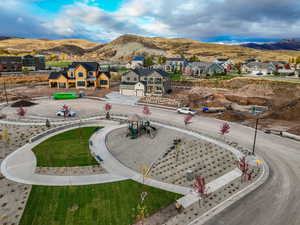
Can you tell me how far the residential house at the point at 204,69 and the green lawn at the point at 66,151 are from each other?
2987 inches

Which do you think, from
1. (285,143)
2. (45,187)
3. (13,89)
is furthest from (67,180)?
(13,89)

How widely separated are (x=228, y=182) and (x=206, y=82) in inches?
2429

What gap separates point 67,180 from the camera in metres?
21.1

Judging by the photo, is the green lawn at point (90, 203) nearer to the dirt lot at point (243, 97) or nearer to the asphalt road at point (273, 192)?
the asphalt road at point (273, 192)

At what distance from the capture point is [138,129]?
109 ft

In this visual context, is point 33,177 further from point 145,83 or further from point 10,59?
point 10,59

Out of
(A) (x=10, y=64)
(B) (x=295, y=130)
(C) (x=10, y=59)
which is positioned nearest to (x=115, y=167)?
(B) (x=295, y=130)

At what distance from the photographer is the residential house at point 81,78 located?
71.4 m

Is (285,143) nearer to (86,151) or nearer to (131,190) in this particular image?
(131,190)

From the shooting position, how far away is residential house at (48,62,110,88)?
234 feet

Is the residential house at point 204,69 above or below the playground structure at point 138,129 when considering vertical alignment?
above

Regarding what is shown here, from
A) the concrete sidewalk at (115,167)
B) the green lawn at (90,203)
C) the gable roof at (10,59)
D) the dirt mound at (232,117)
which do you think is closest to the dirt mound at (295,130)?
the dirt mound at (232,117)

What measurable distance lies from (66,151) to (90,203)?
1190 centimetres

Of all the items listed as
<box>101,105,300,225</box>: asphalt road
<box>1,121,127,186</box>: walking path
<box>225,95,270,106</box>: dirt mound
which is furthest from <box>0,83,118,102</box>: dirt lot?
<box>101,105,300,225</box>: asphalt road
